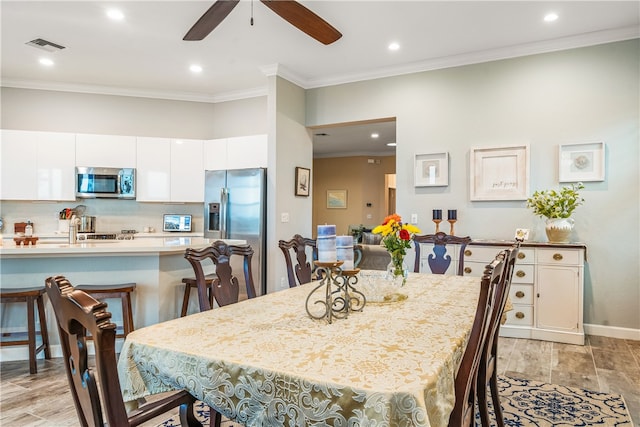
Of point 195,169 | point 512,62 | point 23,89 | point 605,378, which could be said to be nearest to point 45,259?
point 195,169

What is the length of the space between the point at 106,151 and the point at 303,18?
3793 millimetres

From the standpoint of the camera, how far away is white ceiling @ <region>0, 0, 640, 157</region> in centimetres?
344

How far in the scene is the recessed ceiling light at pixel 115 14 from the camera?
3489 mm

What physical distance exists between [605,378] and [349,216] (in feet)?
27.4

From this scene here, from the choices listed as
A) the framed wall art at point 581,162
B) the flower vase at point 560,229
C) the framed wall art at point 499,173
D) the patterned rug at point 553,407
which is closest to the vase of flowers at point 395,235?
the patterned rug at point 553,407

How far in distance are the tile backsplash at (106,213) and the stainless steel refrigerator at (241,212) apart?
815 millimetres

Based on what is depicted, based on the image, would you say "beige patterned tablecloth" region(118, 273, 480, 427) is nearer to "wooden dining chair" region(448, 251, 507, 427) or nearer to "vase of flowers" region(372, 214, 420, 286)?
"wooden dining chair" region(448, 251, 507, 427)

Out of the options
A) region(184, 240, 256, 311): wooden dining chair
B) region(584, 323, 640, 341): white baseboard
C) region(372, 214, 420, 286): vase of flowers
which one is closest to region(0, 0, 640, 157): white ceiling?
region(372, 214, 420, 286): vase of flowers

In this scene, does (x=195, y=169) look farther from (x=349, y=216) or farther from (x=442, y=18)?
(x=349, y=216)

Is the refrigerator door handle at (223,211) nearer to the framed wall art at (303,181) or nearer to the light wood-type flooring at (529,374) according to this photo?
the framed wall art at (303,181)

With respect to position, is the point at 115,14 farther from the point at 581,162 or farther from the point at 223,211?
the point at 581,162

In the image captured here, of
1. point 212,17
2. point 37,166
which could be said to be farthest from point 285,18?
point 37,166

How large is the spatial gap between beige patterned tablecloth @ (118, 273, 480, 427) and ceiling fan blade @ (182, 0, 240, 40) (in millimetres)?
1995

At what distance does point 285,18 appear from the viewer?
9.23ft
